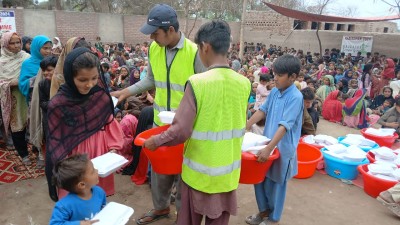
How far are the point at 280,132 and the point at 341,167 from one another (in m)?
2.10

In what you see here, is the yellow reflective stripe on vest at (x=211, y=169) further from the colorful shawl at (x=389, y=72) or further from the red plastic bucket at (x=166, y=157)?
the colorful shawl at (x=389, y=72)

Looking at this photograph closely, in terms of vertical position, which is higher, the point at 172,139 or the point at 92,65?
the point at 92,65

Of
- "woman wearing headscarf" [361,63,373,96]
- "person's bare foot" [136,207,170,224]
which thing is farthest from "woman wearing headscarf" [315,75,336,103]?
"person's bare foot" [136,207,170,224]

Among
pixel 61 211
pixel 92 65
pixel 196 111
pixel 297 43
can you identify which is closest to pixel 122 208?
pixel 61 211

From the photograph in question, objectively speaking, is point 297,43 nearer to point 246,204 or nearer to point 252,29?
point 252,29

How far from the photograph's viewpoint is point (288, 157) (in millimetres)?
2559

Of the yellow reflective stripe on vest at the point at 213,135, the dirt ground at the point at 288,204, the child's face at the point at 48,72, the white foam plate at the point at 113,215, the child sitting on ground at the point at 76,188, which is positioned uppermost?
the child's face at the point at 48,72

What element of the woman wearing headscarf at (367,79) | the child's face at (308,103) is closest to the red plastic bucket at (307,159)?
the child's face at (308,103)

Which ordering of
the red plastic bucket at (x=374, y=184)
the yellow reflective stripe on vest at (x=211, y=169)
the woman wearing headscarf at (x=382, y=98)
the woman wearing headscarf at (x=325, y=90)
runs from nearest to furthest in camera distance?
the yellow reflective stripe on vest at (x=211, y=169), the red plastic bucket at (x=374, y=184), the woman wearing headscarf at (x=382, y=98), the woman wearing headscarf at (x=325, y=90)

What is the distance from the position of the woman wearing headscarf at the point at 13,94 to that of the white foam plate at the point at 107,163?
2.57m

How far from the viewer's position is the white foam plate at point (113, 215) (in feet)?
5.15

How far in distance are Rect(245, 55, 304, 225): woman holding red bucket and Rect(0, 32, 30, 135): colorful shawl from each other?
9.87 feet

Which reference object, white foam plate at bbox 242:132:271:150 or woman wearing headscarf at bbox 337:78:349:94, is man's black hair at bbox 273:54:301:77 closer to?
white foam plate at bbox 242:132:271:150

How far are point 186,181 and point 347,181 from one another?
283 cm
